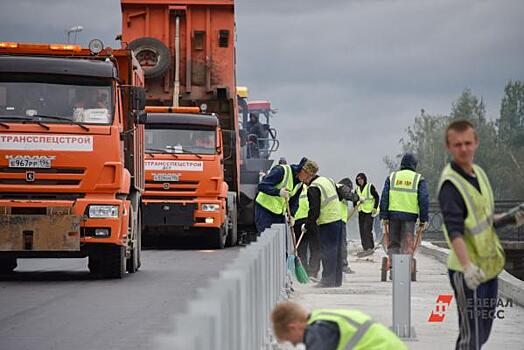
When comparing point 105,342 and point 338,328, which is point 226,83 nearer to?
point 105,342

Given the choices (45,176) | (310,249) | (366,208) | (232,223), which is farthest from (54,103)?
(366,208)

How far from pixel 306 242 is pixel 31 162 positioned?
14.5 feet

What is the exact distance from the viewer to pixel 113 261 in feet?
66.7

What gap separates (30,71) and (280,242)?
18.7 feet

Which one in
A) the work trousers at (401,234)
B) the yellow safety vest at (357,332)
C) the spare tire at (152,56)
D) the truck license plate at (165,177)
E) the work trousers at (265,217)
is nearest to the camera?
the yellow safety vest at (357,332)

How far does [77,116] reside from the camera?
64.7 ft

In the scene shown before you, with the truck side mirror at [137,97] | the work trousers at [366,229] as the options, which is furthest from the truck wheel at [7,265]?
the work trousers at [366,229]

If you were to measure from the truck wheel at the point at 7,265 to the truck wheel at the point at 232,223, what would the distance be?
977 centimetres

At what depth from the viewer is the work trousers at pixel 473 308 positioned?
8.47 metres

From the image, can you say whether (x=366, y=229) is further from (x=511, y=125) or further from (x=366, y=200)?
(x=511, y=125)

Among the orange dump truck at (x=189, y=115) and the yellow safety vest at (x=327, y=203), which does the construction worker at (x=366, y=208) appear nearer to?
the orange dump truck at (x=189, y=115)

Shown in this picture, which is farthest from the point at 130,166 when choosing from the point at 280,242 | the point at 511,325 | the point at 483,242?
the point at 483,242

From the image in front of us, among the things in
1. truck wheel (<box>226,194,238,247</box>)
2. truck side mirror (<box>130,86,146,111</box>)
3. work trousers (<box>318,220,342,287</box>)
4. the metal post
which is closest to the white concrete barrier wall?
the metal post

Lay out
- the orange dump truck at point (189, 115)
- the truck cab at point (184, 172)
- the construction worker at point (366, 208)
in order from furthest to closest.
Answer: the construction worker at point (366, 208), the orange dump truck at point (189, 115), the truck cab at point (184, 172)
